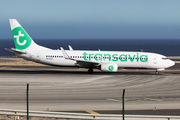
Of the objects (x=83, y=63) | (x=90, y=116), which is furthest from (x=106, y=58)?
(x=90, y=116)

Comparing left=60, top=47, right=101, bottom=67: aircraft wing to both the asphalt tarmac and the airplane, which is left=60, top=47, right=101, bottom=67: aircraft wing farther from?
the asphalt tarmac

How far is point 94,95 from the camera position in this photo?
93.2 feet

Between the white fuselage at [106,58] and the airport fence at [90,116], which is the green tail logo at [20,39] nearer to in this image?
the white fuselage at [106,58]

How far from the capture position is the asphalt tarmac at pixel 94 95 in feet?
75.1

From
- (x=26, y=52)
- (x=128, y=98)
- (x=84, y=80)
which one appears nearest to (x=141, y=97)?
(x=128, y=98)

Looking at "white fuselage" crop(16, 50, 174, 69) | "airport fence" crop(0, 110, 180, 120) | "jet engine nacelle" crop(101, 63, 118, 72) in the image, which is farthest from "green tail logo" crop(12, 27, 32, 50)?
"airport fence" crop(0, 110, 180, 120)

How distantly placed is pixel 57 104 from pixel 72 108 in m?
1.95

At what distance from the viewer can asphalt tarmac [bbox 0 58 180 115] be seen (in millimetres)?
22891

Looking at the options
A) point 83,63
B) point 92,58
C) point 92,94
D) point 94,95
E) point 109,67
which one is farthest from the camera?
point 92,58

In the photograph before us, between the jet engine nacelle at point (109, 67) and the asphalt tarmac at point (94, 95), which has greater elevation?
the jet engine nacelle at point (109, 67)

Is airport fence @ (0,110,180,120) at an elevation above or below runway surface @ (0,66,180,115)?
below

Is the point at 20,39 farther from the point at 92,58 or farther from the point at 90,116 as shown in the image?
the point at 90,116

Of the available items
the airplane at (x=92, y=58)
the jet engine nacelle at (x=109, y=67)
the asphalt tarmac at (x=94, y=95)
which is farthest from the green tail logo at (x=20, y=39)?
the jet engine nacelle at (x=109, y=67)

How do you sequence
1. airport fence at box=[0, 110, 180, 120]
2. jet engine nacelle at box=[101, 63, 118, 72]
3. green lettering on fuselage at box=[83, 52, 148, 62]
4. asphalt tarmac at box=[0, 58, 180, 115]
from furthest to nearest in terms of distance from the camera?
green lettering on fuselage at box=[83, 52, 148, 62] → jet engine nacelle at box=[101, 63, 118, 72] → asphalt tarmac at box=[0, 58, 180, 115] → airport fence at box=[0, 110, 180, 120]
